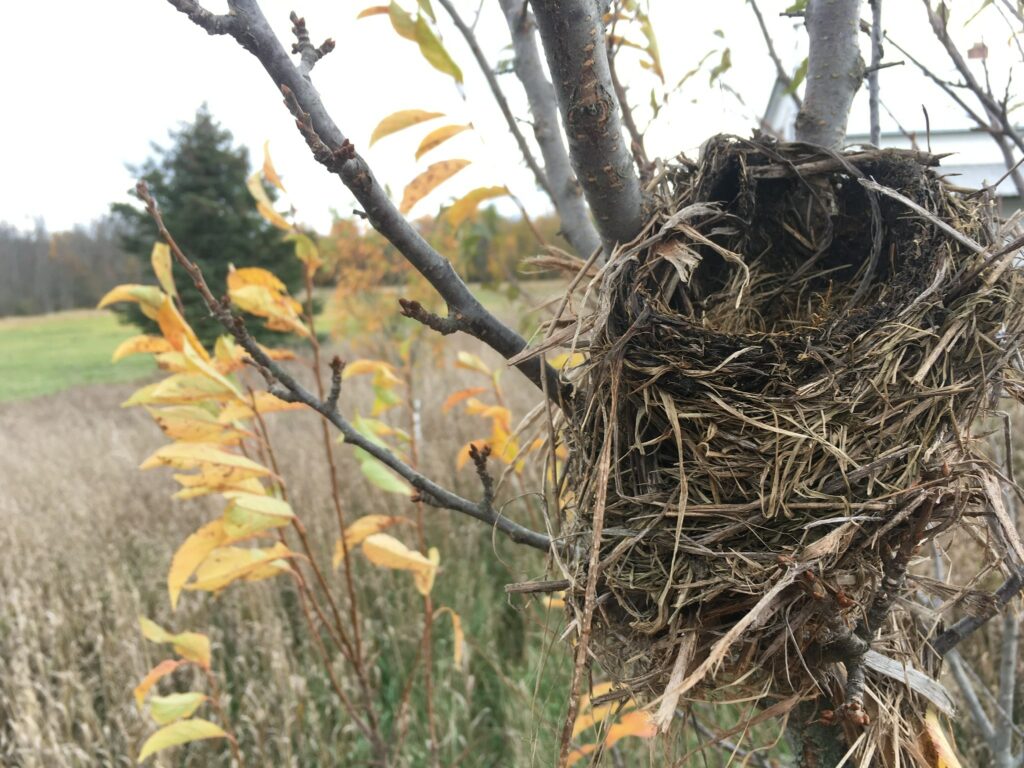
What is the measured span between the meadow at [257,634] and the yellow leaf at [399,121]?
0.67 m

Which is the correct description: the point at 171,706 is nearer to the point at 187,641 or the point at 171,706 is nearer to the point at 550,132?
the point at 187,641

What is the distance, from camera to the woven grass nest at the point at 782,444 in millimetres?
609

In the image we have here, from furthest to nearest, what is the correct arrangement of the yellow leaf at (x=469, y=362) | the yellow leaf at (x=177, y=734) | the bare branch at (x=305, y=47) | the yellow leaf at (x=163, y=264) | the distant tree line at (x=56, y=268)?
1. the distant tree line at (x=56, y=268)
2. the yellow leaf at (x=469, y=362)
3. the yellow leaf at (x=177, y=734)
4. the yellow leaf at (x=163, y=264)
5. the bare branch at (x=305, y=47)

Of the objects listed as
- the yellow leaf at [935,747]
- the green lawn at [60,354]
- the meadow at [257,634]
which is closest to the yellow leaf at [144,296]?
the meadow at [257,634]

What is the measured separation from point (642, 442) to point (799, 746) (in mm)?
386

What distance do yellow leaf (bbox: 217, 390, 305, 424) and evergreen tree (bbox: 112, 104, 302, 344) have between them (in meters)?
9.88

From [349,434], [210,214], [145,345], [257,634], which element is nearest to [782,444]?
[349,434]

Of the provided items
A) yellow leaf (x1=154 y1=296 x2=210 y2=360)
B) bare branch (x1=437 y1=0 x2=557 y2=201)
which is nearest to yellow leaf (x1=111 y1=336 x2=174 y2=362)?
yellow leaf (x1=154 y1=296 x2=210 y2=360)

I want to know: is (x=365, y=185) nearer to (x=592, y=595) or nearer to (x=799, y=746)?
(x=592, y=595)

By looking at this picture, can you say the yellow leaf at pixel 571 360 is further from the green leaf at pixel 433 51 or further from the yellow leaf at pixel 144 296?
the yellow leaf at pixel 144 296

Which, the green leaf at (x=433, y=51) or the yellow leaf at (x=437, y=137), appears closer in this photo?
the green leaf at (x=433, y=51)

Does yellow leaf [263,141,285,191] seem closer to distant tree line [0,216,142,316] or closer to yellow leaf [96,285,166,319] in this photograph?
yellow leaf [96,285,166,319]

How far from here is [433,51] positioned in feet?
3.14

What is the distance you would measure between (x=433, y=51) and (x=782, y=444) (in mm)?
726
